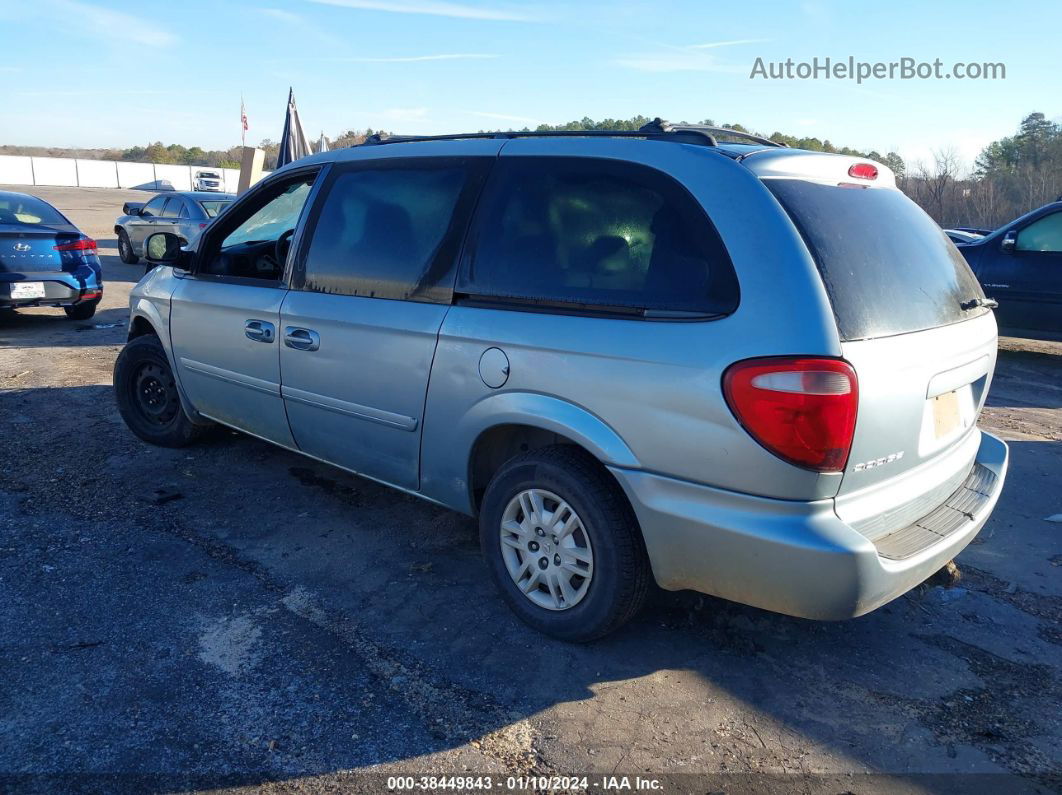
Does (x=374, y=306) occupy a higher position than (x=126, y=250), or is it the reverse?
(x=374, y=306)

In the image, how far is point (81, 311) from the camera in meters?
9.97

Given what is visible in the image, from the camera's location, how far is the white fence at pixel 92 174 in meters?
55.6

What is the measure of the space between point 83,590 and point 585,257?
2.58 meters

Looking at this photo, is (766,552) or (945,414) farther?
(945,414)

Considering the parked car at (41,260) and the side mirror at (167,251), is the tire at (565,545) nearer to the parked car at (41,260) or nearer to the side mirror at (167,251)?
the side mirror at (167,251)

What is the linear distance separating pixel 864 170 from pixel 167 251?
401 cm

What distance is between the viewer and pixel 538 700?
279cm

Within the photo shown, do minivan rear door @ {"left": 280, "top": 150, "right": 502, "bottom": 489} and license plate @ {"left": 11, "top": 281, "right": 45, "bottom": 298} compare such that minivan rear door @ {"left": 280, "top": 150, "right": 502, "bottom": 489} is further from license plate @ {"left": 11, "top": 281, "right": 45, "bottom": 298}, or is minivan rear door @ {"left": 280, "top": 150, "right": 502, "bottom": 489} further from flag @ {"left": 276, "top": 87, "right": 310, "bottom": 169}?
flag @ {"left": 276, "top": 87, "right": 310, "bottom": 169}

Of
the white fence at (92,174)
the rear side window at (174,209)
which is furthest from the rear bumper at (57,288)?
the white fence at (92,174)

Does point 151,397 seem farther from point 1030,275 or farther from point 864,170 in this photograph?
point 1030,275

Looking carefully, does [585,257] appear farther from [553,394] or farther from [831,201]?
[831,201]

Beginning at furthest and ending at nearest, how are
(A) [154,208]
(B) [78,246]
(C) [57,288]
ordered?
(A) [154,208] → (B) [78,246] → (C) [57,288]

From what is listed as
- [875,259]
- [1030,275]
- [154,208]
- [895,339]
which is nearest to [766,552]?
[895,339]

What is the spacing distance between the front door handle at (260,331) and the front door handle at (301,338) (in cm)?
14
